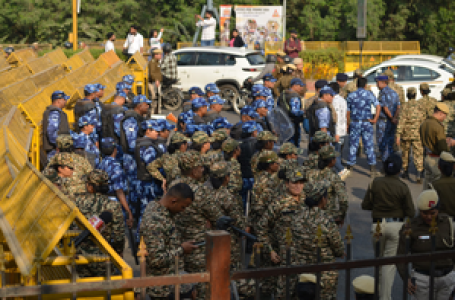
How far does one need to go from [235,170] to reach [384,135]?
5.85 meters

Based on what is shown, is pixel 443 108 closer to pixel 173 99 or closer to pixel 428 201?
pixel 428 201

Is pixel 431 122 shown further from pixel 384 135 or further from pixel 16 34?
pixel 16 34

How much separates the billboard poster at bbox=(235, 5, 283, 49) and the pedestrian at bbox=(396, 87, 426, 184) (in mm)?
19440

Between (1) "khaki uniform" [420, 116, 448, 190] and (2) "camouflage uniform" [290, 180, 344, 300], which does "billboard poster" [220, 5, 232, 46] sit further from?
(2) "camouflage uniform" [290, 180, 344, 300]

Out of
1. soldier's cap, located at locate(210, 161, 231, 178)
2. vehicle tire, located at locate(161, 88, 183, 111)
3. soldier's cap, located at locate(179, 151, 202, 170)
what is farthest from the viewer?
vehicle tire, located at locate(161, 88, 183, 111)

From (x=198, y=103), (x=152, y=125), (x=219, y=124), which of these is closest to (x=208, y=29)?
(x=198, y=103)

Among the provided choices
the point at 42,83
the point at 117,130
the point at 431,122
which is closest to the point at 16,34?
the point at 42,83

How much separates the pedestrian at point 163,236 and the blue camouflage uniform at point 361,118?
729 centimetres

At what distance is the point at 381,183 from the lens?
20.2ft

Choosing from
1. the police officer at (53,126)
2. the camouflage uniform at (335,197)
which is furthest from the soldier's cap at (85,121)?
the camouflage uniform at (335,197)

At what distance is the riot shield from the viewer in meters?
10.2

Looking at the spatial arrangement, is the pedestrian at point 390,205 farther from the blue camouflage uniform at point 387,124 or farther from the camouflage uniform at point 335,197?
the blue camouflage uniform at point 387,124

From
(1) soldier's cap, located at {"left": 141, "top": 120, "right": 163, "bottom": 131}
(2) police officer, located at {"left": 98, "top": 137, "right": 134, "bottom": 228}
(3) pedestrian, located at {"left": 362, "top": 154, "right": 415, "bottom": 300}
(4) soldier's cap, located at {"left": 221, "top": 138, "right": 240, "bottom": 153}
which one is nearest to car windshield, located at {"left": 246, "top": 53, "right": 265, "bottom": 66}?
(1) soldier's cap, located at {"left": 141, "top": 120, "right": 163, "bottom": 131}

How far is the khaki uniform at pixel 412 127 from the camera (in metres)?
10.8
